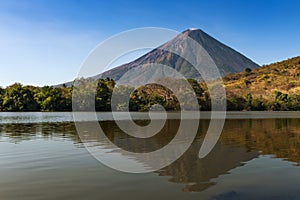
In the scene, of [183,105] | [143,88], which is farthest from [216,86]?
[143,88]

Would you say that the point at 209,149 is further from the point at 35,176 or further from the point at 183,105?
the point at 183,105

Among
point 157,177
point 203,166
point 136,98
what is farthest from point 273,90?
point 157,177

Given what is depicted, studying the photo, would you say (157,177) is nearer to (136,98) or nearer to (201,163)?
(201,163)

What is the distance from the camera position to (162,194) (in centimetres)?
688

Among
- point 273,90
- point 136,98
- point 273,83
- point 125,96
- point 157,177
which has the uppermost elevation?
point 273,83

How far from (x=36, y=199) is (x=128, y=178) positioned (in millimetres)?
2719

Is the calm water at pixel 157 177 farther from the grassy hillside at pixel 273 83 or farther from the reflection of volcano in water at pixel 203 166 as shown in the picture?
the grassy hillside at pixel 273 83

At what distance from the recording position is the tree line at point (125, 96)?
→ 78500 mm

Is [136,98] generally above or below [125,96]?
below

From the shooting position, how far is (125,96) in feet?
260

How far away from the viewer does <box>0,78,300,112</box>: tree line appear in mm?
78500

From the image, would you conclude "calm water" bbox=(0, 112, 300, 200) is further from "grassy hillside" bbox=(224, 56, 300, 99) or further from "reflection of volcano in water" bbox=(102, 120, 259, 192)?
"grassy hillside" bbox=(224, 56, 300, 99)

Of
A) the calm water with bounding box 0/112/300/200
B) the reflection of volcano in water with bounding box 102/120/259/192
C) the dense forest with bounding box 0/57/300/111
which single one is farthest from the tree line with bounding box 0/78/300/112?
the calm water with bounding box 0/112/300/200

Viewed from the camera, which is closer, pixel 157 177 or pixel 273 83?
pixel 157 177
